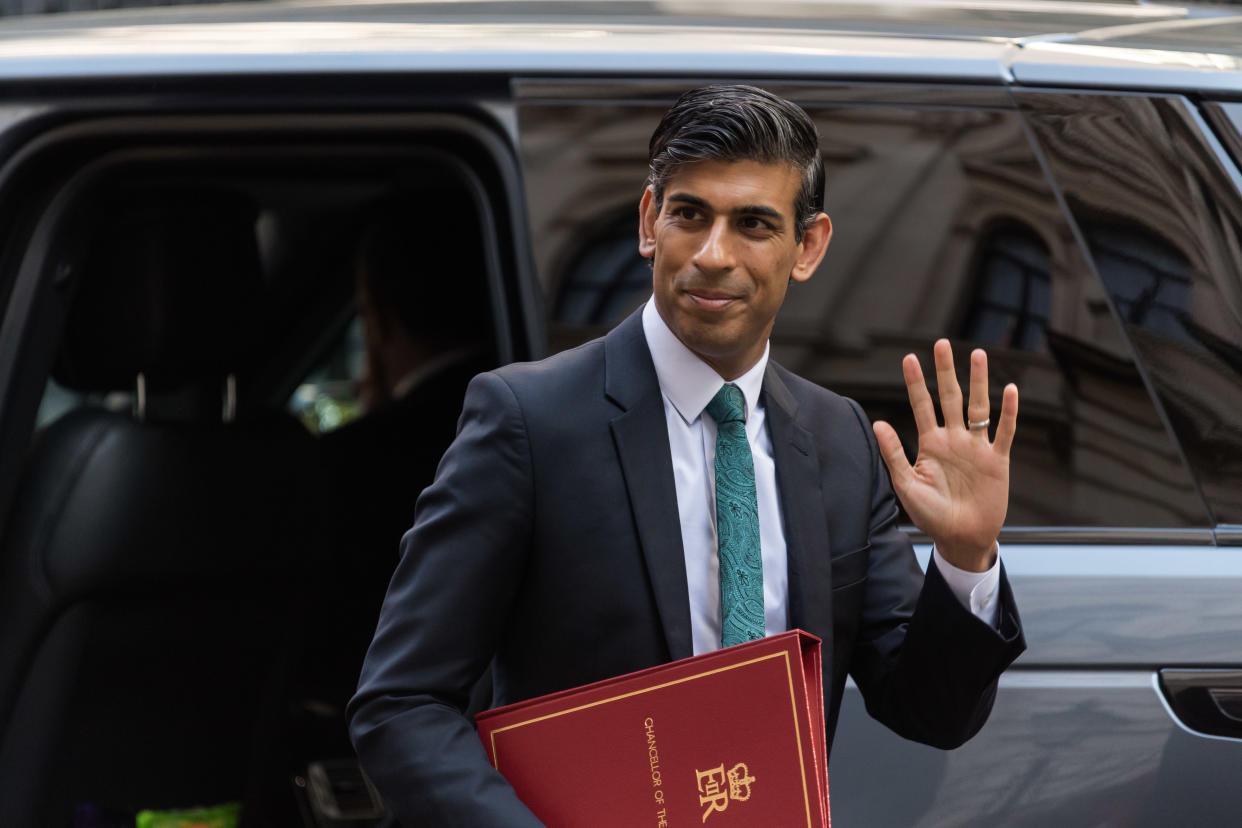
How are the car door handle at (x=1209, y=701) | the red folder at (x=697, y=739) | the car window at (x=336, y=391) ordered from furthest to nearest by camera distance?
the car window at (x=336, y=391) → the car door handle at (x=1209, y=701) → the red folder at (x=697, y=739)

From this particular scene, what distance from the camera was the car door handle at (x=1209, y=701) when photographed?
1.71 meters

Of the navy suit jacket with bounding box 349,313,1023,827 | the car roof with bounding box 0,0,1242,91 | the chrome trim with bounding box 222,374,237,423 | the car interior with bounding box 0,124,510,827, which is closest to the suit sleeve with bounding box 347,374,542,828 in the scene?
the navy suit jacket with bounding box 349,313,1023,827

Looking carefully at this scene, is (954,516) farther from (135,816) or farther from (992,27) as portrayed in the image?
(135,816)

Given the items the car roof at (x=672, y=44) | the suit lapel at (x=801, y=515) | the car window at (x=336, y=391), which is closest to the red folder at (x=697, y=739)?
the suit lapel at (x=801, y=515)

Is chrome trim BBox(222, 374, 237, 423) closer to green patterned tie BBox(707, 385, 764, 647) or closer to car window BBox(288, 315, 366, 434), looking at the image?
car window BBox(288, 315, 366, 434)

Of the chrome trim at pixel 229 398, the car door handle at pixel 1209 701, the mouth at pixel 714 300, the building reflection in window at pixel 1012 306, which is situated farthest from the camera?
the chrome trim at pixel 229 398

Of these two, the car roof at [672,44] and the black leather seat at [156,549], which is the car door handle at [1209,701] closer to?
the car roof at [672,44]

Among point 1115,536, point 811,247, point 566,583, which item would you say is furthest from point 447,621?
point 1115,536

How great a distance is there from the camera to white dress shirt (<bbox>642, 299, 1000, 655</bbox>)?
4.61 ft

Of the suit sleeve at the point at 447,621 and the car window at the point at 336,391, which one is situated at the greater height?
the car window at the point at 336,391

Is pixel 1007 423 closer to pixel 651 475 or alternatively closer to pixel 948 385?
pixel 948 385

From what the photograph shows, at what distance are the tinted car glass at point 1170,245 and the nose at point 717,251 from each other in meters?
0.70

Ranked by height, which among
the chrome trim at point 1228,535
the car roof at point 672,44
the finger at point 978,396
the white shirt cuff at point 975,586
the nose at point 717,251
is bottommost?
the chrome trim at point 1228,535

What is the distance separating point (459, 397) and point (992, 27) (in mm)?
1446
